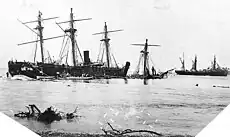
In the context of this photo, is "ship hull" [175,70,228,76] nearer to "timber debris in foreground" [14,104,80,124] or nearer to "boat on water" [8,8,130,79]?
"boat on water" [8,8,130,79]

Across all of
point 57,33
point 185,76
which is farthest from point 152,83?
point 57,33

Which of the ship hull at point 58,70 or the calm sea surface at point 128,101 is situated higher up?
the ship hull at point 58,70

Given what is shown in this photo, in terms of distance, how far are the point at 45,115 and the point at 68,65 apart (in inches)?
10.9

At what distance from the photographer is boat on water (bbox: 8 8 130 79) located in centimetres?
188

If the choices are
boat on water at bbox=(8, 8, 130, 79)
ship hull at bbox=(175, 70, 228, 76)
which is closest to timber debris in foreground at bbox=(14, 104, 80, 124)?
boat on water at bbox=(8, 8, 130, 79)

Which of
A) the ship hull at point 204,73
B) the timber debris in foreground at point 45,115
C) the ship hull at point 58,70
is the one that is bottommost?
the timber debris in foreground at point 45,115

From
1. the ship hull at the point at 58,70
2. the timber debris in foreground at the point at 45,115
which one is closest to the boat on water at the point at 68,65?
the ship hull at the point at 58,70

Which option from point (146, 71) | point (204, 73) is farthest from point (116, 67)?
point (204, 73)

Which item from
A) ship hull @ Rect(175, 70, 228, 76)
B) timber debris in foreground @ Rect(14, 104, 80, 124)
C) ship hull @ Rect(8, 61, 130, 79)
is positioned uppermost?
ship hull @ Rect(8, 61, 130, 79)

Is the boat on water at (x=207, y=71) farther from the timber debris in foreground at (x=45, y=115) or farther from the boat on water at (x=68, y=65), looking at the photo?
the timber debris in foreground at (x=45, y=115)

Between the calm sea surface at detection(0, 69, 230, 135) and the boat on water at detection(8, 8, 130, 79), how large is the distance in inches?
1.7

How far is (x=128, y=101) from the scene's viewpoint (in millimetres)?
1888

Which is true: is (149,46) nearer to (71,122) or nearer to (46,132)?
(71,122)

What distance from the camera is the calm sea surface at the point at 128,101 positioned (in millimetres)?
1793
